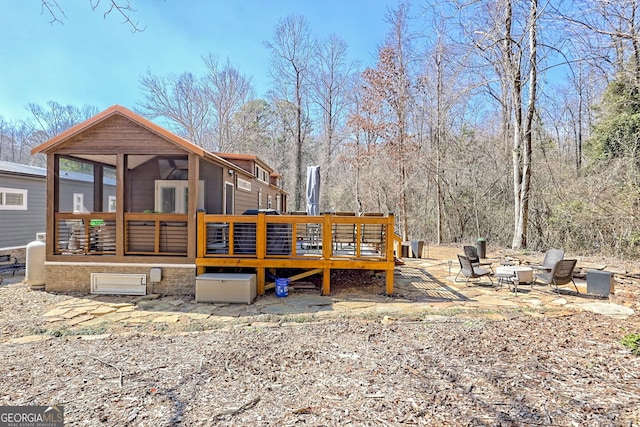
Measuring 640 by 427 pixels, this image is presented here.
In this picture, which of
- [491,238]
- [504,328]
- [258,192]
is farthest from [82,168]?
[504,328]

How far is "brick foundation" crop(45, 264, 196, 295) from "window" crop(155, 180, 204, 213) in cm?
268

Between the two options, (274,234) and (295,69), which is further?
(295,69)

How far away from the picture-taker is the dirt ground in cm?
242

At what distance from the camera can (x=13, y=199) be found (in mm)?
9945

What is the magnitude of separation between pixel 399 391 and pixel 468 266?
4682 millimetres

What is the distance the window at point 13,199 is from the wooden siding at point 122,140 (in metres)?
A: 5.49

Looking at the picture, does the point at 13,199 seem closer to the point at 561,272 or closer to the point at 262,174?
the point at 262,174

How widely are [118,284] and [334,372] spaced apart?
200 inches

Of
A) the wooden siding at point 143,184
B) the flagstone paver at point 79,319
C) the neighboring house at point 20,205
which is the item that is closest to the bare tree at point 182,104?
the neighboring house at point 20,205

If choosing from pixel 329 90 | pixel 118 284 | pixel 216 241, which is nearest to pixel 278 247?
pixel 216 241

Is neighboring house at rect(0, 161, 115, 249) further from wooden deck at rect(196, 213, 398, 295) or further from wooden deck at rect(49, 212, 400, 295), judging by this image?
wooden deck at rect(196, 213, 398, 295)

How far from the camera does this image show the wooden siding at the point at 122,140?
248 inches

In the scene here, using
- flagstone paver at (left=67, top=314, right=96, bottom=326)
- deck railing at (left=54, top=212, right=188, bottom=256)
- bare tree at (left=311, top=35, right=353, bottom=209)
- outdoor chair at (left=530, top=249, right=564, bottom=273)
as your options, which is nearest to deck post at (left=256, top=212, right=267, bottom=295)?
deck railing at (left=54, top=212, right=188, bottom=256)

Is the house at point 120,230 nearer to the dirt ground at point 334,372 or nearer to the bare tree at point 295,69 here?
the dirt ground at point 334,372
